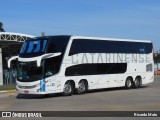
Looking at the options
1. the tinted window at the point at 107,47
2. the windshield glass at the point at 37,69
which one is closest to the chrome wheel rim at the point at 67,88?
the windshield glass at the point at 37,69

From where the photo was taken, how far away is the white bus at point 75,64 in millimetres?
23734

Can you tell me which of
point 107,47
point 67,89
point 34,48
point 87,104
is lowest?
point 87,104

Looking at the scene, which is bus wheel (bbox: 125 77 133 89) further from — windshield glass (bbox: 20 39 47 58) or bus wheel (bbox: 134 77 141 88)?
windshield glass (bbox: 20 39 47 58)

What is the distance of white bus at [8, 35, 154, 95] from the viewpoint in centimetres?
2373

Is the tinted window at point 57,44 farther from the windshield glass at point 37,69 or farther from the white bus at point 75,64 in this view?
the windshield glass at point 37,69

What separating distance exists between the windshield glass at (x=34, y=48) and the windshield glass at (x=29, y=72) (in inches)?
21.1

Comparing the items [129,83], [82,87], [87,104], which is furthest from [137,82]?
[87,104]

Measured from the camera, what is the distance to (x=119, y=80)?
2947 centimetres

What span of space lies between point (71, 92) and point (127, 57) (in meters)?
6.38

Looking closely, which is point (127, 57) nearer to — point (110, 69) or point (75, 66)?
point (110, 69)

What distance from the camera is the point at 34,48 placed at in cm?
2428

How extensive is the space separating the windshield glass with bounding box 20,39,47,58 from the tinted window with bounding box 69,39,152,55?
1852mm

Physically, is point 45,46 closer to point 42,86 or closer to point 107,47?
point 42,86

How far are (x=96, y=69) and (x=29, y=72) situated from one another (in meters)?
5.19
